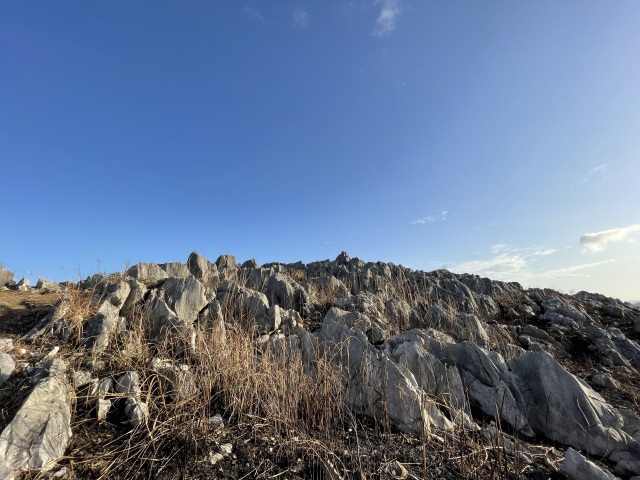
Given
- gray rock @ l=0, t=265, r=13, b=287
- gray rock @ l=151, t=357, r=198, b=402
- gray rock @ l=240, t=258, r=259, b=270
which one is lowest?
gray rock @ l=151, t=357, r=198, b=402

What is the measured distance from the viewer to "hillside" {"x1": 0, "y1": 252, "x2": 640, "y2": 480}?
3.30 meters

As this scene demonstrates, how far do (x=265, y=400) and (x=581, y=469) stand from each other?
3762 millimetres

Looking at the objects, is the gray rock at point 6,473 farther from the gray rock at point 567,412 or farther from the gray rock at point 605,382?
the gray rock at point 605,382

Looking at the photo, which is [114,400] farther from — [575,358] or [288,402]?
[575,358]

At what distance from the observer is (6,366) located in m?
4.14

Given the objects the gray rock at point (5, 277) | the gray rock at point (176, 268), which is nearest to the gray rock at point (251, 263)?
the gray rock at point (176, 268)

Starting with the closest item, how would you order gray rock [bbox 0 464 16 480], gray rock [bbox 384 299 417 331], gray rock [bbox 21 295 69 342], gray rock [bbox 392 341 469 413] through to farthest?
1. gray rock [bbox 0 464 16 480]
2. gray rock [bbox 21 295 69 342]
3. gray rock [bbox 392 341 469 413]
4. gray rock [bbox 384 299 417 331]

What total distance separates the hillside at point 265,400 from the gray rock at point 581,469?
1 cm

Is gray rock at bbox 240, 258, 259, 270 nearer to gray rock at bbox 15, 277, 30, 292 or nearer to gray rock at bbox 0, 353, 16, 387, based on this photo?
gray rock at bbox 15, 277, 30, 292

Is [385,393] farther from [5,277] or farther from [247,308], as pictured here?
[5,277]

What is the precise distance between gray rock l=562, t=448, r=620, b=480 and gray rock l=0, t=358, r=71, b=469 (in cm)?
547

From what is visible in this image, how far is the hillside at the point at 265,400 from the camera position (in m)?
3.30

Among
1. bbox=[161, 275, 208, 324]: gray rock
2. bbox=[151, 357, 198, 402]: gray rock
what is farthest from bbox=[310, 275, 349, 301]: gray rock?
bbox=[151, 357, 198, 402]: gray rock

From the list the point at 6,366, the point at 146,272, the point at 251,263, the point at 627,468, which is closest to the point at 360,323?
the point at 627,468
